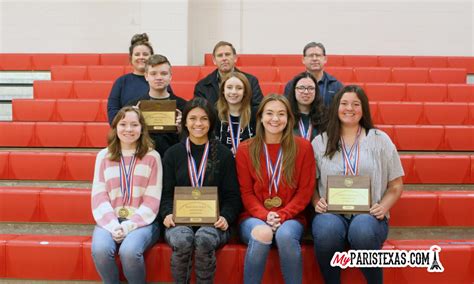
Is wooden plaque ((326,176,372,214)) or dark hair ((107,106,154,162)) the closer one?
wooden plaque ((326,176,372,214))

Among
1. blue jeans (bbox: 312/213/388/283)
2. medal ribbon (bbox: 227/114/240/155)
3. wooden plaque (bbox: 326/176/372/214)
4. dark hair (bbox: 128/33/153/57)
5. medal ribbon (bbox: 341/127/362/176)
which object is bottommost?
blue jeans (bbox: 312/213/388/283)

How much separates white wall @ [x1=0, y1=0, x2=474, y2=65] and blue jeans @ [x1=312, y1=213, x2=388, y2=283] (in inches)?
165

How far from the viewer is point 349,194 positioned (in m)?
2.40

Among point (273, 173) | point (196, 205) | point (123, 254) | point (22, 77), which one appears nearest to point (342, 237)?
Answer: point (273, 173)

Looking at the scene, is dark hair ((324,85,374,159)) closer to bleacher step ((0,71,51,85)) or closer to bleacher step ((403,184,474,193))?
bleacher step ((403,184,474,193))

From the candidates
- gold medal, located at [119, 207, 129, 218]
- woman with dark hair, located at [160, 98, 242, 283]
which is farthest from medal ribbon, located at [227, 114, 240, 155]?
gold medal, located at [119, 207, 129, 218]

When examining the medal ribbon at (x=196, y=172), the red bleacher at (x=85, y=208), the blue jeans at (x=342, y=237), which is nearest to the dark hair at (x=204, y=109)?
the medal ribbon at (x=196, y=172)

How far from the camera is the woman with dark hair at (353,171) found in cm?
233

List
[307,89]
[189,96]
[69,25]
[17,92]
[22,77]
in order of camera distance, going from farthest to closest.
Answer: [69,25]
[22,77]
[17,92]
[189,96]
[307,89]

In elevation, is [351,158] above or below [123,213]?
above

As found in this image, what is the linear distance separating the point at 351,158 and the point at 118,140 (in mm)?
1210

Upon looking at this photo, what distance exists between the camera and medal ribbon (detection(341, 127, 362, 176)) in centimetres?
248

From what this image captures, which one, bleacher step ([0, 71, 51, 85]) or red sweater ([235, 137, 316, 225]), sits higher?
bleacher step ([0, 71, 51, 85])

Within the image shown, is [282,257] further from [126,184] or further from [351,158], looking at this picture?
[126,184]
